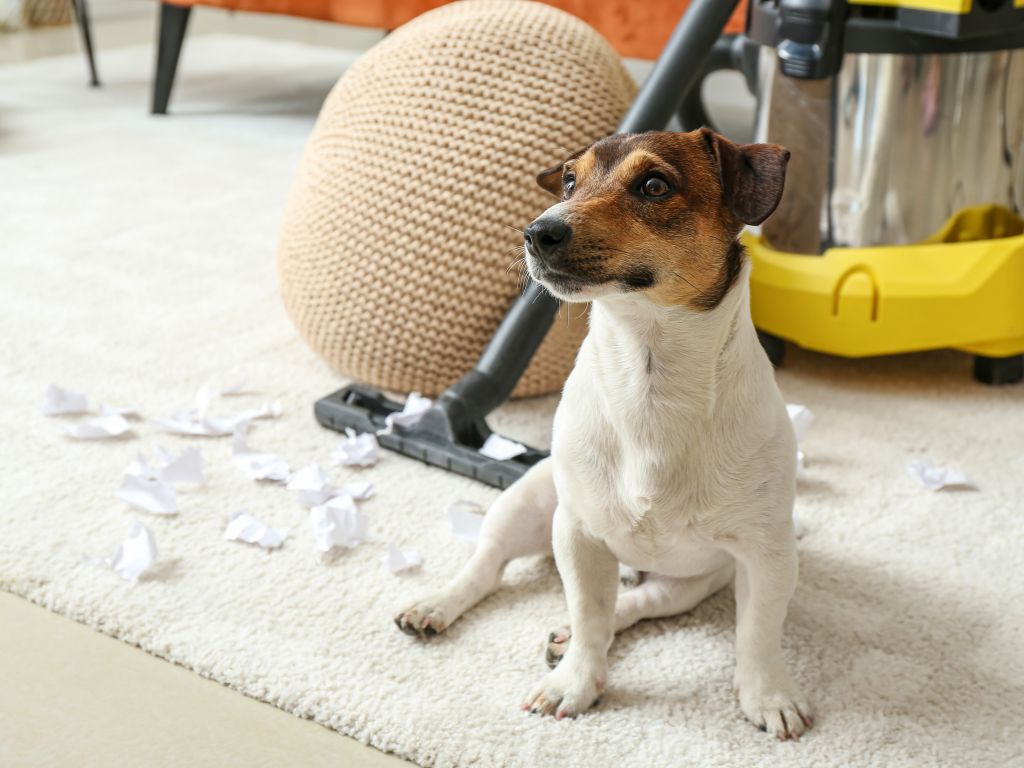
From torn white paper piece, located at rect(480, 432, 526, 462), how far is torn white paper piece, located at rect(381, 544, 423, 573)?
8.0 inches

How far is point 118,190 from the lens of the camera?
255 centimetres

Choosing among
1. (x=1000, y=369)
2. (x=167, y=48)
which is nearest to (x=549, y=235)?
(x=1000, y=369)

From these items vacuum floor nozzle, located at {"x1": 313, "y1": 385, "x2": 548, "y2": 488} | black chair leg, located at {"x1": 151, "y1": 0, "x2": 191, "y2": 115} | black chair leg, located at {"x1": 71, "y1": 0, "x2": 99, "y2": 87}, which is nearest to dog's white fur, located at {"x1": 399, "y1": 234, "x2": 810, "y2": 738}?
vacuum floor nozzle, located at {"x1": 313, "y1": 385, "x2": 548, "y2": 488}

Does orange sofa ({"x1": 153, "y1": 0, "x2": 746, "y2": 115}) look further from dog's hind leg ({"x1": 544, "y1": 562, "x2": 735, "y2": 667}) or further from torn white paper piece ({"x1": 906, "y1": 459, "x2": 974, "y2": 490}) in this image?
dog's hind leg ({"x1": 544, "y1": 562, "x2": 735, "y2": 667})

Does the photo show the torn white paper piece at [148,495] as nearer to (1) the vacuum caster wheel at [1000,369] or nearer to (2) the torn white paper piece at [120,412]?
(2) the torn white paper piece at [120,412]

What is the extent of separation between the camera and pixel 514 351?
1.40 metres

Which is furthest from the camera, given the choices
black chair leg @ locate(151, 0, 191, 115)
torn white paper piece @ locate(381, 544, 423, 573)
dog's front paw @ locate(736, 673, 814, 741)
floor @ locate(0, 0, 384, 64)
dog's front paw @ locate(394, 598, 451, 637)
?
floor @ locate(0, 0, 384, 64)

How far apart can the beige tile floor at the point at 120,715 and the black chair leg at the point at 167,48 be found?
2.34 metres

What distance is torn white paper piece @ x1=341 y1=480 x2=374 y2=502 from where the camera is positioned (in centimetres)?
134

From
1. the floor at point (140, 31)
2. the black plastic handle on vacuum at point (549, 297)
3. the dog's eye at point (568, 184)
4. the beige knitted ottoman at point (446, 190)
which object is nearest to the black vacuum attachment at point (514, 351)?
the black plastic handle on vacuum at point (549, 297)

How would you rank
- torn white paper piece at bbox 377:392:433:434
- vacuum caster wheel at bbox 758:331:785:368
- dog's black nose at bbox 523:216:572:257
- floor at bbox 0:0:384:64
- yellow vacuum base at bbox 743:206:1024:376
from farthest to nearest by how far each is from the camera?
1. floor at bbox 0:0:384:64
2. vacuum caster wheel at bbox 758:331:785:368
3. yellow vacuum base at bbox 743:206:1024:376
4. torn white paper piece at bbox 377:392:433:434
5. dog's black nose at bbox 523:216:572:257

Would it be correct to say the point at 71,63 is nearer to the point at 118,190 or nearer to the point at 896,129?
the point at 118,190

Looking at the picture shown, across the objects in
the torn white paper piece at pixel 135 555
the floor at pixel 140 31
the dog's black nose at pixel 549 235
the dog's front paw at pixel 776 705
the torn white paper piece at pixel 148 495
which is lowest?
the floor at pixel 140 31

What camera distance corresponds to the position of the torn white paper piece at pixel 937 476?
4.52ft
